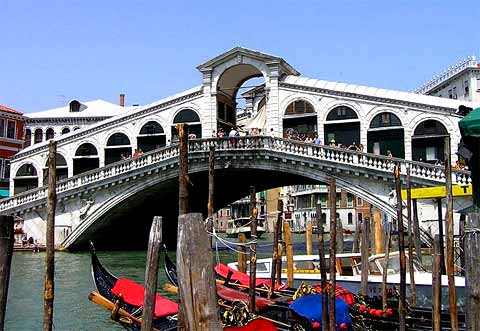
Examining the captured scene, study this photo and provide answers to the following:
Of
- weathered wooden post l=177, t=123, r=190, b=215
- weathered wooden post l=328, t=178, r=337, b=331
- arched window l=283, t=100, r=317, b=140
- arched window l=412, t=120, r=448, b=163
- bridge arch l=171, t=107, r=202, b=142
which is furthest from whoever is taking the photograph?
bridge arch l=171, t=107, r=202, b=142

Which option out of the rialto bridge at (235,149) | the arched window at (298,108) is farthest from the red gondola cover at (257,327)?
the arched window at (298,108)

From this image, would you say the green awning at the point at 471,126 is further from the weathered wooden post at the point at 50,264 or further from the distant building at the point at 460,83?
the distant building at the point at 460,83

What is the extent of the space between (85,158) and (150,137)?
2.10m

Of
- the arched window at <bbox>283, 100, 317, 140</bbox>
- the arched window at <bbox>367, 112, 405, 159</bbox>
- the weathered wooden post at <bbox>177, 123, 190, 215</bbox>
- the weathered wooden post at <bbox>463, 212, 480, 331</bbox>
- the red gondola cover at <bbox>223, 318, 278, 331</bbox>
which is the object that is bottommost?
the red gondola cover at <bbox>223, 318, 278, 331</bbox>

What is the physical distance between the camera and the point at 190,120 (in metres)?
16.8

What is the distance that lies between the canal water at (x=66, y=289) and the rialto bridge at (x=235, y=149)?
152cm

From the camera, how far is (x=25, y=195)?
50.9 feet

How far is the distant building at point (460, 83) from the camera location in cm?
2625

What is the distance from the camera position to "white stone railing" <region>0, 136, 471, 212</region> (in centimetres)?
1245

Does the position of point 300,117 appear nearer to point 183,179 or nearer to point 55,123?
point 183,179

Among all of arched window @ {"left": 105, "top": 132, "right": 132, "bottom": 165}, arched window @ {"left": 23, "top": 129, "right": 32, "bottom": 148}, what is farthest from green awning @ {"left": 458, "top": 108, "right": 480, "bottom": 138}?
arched window @ {"left": 23, "top": 129, "right": 32, "bottom": 148}

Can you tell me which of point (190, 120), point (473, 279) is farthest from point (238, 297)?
point (190, 120)

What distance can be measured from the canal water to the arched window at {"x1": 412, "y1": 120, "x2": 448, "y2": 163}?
5.26 metres

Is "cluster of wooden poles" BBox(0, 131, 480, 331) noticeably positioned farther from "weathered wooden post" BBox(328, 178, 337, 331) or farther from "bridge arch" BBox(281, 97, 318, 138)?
"bridge arch" BBox(281, 97, 318, 138)
